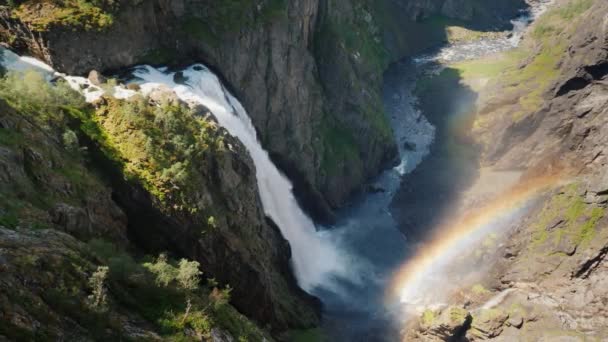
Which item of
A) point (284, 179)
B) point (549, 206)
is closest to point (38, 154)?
point (284, 179)

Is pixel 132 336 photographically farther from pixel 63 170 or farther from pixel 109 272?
pixel 63 170

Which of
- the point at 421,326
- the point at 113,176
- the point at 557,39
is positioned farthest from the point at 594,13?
the point at 113,176

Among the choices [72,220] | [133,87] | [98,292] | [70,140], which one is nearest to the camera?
[98,292]

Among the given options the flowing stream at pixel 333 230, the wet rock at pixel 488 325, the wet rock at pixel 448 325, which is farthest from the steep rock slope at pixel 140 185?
the wet rock at pixel 488 325

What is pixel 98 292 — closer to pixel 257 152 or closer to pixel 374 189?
pixel 257 152

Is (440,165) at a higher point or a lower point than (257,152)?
higher

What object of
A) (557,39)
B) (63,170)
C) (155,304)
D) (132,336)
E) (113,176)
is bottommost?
(132,336)

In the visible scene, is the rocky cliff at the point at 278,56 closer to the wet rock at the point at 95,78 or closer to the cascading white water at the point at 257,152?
the cascading white water at the point at 257,152
